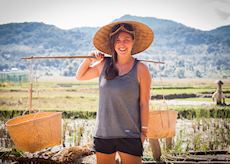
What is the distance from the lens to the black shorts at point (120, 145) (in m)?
1.85

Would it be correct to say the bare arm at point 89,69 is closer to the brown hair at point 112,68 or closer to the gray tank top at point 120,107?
the brown hair at point 112,68

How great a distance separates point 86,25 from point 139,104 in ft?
589

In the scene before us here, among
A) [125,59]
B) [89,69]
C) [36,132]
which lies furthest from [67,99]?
[125,59]

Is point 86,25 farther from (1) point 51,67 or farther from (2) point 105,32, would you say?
(2) point 105,32

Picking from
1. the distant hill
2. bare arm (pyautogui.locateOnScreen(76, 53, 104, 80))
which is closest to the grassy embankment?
bare arm (pyautogui.locateOnScreen(76, 53, 104, 80))

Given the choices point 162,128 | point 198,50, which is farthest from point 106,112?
point 198,50

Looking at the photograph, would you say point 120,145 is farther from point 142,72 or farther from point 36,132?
point 36,132

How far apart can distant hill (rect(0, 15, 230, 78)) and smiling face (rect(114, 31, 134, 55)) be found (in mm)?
85249

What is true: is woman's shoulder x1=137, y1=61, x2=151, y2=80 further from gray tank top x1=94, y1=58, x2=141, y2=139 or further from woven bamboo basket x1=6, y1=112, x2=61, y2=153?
woven bamboo basket x1=6, y1=112, x2=61, y2=153

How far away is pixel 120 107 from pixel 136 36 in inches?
26.3

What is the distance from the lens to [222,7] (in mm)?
110562

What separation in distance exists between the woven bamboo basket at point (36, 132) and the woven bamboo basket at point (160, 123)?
84cm

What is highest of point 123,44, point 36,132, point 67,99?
point 123,44

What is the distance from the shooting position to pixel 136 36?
2312mm
